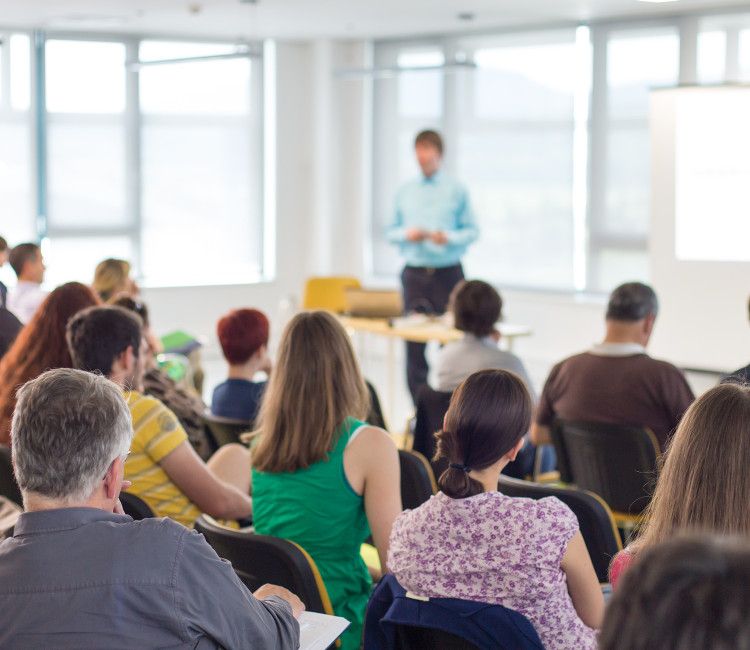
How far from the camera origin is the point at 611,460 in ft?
13.1

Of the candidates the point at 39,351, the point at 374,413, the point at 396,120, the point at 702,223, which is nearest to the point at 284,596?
the point at 39,351

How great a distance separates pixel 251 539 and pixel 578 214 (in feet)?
Answer: 24.0

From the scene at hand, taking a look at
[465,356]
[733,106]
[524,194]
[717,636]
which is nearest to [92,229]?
[524,194]

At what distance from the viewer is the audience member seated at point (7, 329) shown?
4.94 m

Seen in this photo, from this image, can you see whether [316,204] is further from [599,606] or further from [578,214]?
[599,606]

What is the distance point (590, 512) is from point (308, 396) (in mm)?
797

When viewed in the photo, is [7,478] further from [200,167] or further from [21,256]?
[200,167]

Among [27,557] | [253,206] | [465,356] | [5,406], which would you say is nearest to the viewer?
[27,557]

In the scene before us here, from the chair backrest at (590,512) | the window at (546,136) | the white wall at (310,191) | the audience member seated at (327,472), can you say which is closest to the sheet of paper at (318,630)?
the audience member seated at (327,472)

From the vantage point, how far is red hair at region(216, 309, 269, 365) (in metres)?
4.16

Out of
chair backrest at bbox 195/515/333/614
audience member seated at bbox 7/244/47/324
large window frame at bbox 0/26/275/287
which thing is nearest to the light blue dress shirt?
large window frame at bbox 0/26/275/287

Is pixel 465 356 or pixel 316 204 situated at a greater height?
pixel 316 204

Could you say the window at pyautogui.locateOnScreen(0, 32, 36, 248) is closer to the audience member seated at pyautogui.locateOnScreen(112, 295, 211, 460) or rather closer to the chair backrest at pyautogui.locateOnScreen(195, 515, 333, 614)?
the audience member seated at pyautogui.locateOnScreen(112, 295, 211, 460)

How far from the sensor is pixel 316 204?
11.2m
